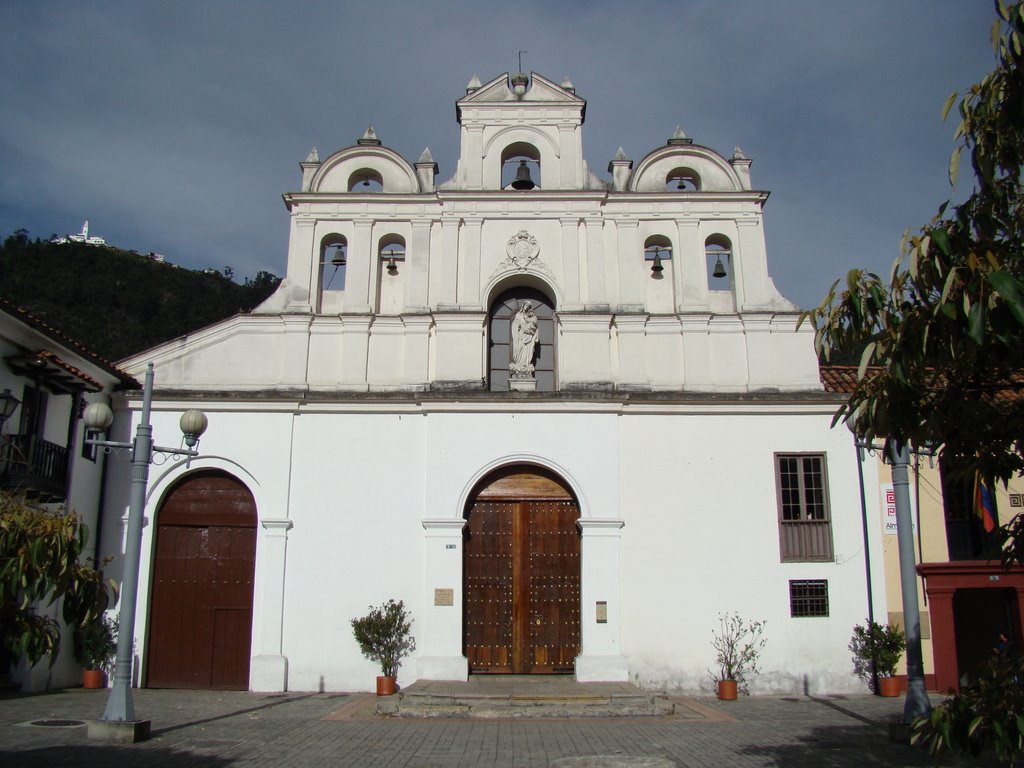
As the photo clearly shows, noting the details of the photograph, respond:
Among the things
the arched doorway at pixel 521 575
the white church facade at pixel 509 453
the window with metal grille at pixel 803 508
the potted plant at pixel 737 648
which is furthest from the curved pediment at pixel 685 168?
the potted plant at pixel 737 648

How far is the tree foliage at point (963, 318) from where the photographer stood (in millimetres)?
4414

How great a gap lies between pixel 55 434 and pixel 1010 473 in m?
16.9

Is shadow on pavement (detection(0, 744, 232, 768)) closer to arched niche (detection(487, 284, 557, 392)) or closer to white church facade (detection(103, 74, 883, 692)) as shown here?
white church facade (detection(103, 74, 883, 692))

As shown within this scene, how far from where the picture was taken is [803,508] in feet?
58.0

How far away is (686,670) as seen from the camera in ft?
54.8

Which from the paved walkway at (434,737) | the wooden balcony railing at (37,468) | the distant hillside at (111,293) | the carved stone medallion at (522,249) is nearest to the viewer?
the paved walkway at (434,737)

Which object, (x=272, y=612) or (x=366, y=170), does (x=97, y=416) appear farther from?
(x=366, y=170)

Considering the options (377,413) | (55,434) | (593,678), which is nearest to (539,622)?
(593,678)

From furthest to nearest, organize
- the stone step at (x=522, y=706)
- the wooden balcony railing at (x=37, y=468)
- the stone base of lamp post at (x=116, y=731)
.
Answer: the wooden balcony railing at (x=37, y=468) → the stone step at (x=522, y=706) → the stone base of lamp post at (x=116, y=731)

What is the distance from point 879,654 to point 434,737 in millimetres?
9221

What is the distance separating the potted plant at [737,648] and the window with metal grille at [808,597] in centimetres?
80

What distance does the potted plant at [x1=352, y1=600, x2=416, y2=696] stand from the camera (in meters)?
16.4

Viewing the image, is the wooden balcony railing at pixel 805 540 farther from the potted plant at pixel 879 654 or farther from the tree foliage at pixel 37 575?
the tree foliage at pixel 37 575

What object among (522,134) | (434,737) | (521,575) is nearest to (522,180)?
(522,134)
